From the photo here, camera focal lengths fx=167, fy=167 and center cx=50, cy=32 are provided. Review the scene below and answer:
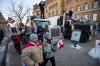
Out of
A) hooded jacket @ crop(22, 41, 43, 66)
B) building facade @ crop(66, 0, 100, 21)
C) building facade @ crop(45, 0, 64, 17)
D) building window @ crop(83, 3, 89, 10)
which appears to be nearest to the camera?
hooded jacket @ crop(22, 41, 43, 66)

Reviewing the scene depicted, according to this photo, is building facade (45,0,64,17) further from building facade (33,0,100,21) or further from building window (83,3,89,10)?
building window (83,3,89,10)

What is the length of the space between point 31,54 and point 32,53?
0.11 ft

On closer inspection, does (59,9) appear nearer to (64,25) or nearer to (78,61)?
(64,25)

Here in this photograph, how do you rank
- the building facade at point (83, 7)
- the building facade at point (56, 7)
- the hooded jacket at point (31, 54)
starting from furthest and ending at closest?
the building facade at point (56, 7), the building facade at point (83, 7), the hooded jacket at point (31, 54)

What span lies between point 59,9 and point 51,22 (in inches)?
1430

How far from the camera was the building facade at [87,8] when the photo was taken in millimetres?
38516

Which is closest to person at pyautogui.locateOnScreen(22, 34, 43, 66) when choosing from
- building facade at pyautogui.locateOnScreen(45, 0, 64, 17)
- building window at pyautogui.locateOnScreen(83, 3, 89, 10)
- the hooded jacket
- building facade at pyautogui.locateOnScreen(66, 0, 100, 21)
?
the hooded jacket

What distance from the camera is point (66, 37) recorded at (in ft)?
59.6

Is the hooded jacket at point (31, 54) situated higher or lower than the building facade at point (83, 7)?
lower

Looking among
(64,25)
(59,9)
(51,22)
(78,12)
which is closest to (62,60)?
(64,25)

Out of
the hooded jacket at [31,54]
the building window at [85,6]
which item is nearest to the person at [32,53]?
the hooded jacket at [31,54]

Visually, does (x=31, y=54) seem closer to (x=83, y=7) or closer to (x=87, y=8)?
(x=87, y=8)

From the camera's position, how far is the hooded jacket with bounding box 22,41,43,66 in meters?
4.00

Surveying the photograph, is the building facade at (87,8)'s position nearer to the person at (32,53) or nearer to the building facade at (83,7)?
the building facade at (83,7)
